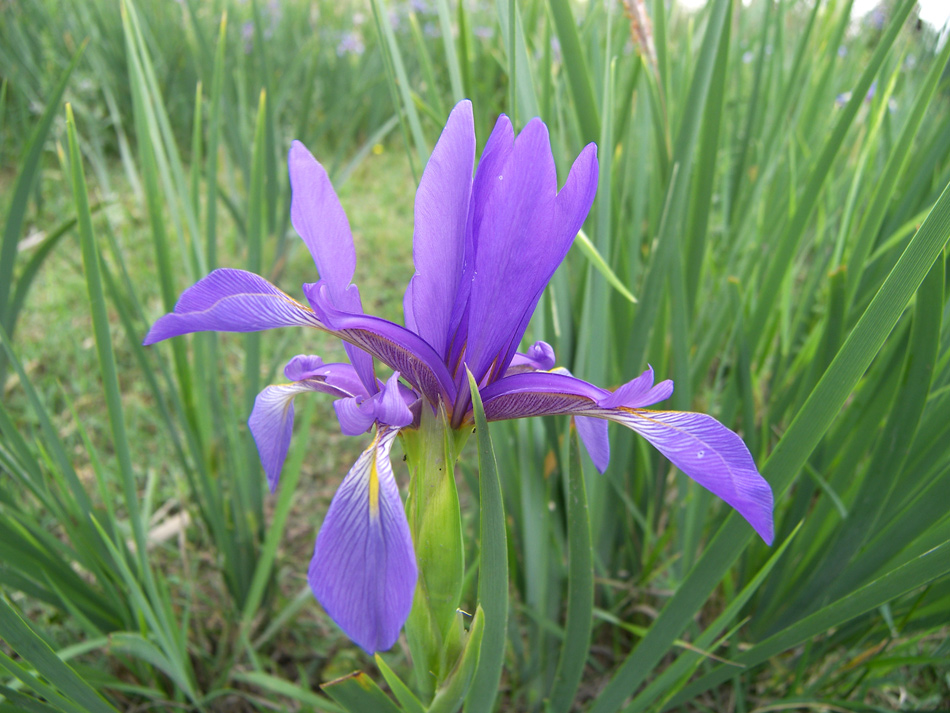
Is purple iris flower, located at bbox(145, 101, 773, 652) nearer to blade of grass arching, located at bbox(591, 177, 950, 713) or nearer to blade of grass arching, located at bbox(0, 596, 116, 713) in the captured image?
blade of grass arching, located at bbox(591, 177, 950, 713)

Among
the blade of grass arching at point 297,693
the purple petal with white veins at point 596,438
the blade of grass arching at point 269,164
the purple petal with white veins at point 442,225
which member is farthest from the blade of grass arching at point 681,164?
the blade of grass arching at point 269,164

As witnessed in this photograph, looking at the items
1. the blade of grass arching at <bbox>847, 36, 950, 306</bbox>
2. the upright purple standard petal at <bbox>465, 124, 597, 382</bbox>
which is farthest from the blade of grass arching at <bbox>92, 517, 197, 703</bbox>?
the blade of grass arching at <bbox>847, 36, 950, 306</bbox>

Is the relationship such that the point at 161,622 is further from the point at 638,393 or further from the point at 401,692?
the point at 638,393

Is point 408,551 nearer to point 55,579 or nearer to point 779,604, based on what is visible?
point 55,579

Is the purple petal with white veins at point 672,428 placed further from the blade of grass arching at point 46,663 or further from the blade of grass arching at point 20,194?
the blade of grass arching at point 20,194

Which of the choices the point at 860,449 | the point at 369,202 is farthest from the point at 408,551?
the point at 369,202

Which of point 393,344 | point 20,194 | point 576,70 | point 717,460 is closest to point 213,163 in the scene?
point 20,194
